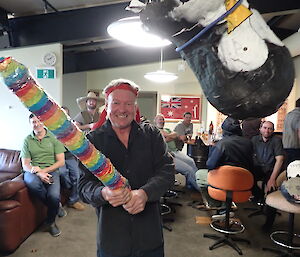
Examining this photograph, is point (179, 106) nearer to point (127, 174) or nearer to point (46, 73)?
point (46, 73)

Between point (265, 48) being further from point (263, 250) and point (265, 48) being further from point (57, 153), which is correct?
point (57, 153)

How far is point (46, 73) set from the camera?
4344 millimetres

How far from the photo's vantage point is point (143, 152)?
1401 millimetres

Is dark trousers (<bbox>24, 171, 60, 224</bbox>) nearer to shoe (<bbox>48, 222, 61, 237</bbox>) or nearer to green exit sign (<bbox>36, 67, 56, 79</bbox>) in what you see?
shoe (<bbox>48, 222, 61, 237</bbox>)

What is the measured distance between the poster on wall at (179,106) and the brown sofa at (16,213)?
4.72 metres

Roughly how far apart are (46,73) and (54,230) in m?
2.51

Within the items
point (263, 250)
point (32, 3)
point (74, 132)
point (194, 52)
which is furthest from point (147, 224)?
point (32, 3)

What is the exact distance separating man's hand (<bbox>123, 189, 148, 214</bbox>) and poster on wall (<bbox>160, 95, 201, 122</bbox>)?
6300mm

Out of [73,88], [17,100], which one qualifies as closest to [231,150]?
[17,100]

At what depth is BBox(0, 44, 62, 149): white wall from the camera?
437 centimetres

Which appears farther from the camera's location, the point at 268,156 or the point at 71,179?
the point at 71,179

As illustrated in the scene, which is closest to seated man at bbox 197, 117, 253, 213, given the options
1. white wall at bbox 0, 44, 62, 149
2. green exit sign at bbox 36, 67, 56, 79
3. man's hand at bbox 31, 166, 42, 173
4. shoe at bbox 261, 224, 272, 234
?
shoe at bbox 261, 224, 272, 234

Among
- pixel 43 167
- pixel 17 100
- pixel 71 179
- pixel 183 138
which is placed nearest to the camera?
pixel 43 167

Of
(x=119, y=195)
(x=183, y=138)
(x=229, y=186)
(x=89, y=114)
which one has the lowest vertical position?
(x=229, y=186)
